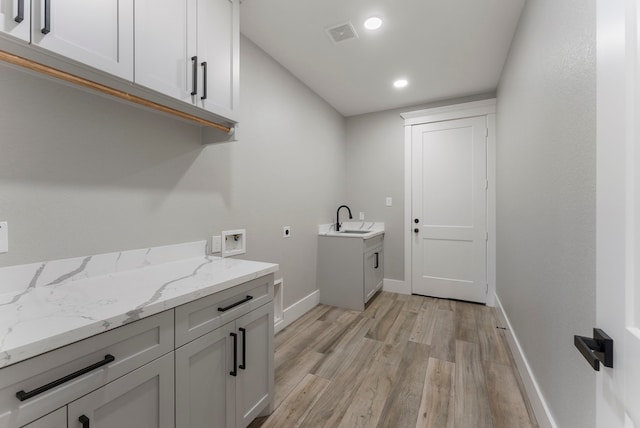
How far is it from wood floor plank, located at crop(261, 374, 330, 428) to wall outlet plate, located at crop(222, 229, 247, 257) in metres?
1.01

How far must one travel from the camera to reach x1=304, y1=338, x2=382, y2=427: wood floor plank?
1.52 m

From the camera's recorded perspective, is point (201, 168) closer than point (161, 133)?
No

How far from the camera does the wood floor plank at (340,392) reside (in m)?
1.52

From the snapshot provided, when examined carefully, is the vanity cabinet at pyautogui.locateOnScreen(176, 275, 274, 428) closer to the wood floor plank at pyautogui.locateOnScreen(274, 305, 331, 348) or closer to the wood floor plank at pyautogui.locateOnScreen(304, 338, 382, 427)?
the wood floor plank at pyautogui.locateOnScreen(304, 338, 382, 427)

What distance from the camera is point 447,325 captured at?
2715 millimetres

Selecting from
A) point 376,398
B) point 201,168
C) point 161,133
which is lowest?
point 376,398

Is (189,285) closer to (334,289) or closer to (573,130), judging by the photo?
(573,130)

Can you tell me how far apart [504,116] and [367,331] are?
241 cm

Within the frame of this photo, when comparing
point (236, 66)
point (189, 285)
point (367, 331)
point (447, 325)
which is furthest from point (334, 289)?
point (236, 66)

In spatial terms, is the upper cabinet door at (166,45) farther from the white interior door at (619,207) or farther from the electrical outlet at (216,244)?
the white interior door at (619,207)

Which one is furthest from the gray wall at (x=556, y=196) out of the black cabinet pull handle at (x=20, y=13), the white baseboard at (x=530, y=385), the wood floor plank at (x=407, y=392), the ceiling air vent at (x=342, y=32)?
the black cabinet pull handle at (x=20, y=13)

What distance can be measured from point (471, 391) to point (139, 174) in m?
2.37

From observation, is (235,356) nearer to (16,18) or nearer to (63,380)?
(63,380)

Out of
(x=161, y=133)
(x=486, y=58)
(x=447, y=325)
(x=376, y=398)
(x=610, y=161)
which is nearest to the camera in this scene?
(x=610, y=161)
